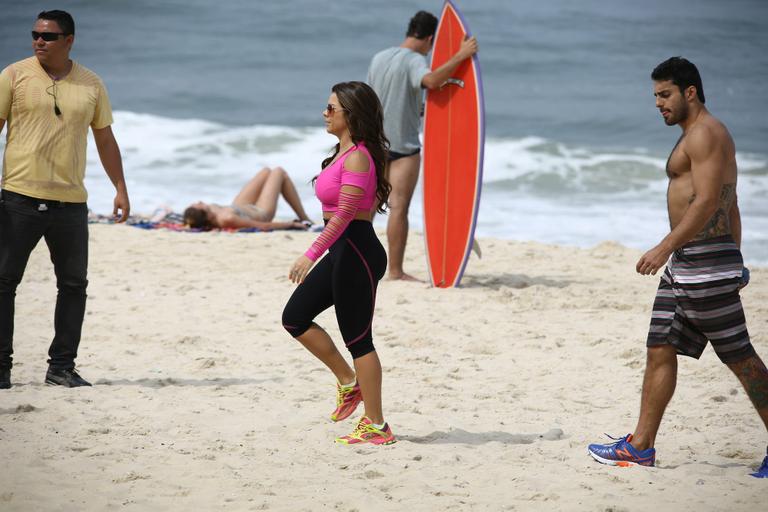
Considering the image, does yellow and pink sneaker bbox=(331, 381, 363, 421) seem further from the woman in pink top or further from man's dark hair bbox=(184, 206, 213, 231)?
man's dark hair bbox=(184, 206, 213, 231)

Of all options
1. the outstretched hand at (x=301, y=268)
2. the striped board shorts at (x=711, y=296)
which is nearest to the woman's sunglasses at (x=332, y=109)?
the outstretched hand at (x=301, y=268)

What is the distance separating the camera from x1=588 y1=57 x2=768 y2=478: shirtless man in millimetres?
3434

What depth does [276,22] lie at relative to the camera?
27.3 meters

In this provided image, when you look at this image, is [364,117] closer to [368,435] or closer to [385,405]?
[368,435]

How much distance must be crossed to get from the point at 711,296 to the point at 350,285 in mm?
1292

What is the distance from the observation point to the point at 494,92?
73.5ft

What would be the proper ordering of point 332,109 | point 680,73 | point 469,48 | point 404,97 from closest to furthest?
1. point 680,73
2. point 332,109
3. point 469,48
4. point 404,97

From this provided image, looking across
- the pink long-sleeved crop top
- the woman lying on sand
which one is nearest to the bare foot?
the woman lying on sand

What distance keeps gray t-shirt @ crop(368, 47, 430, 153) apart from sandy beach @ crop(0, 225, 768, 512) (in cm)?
103

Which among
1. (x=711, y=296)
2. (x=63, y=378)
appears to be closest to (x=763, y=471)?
(x=711, y=296)

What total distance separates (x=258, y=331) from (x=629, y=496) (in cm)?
291

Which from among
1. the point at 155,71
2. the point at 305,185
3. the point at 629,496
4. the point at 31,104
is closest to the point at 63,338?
the point at 31,104

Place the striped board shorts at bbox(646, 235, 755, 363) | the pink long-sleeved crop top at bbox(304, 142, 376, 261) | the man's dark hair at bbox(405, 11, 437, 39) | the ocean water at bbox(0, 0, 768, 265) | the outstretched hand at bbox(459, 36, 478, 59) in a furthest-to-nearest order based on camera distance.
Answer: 1. the ocean water at bbox(0, 0, 768, 265)
2. the man's dark hair at bbox(405, 11, 437, 39)
3. the outstretched hand at bbox(459, 36, 478, 59)
4. the pink long-sleeved crop top at bbox(304, 142, 376, 261)
5. the striped board shorts at bbox(646, 235, 755, 363)

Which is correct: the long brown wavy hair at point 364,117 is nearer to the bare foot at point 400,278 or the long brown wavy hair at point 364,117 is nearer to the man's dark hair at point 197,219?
the bare foot at point 400,278
